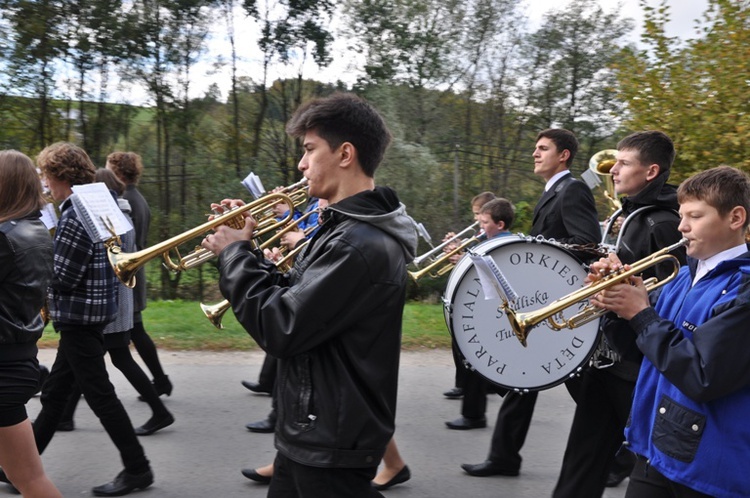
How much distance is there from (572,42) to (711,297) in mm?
10966

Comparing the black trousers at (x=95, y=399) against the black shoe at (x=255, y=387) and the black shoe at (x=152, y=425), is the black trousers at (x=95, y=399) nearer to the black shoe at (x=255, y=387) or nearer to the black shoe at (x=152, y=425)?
the black shoe at (x=152, y=425)

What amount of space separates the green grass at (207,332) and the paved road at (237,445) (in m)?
0.74

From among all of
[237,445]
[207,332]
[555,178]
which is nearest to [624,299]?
[555,178]

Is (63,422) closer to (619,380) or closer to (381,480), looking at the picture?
(381,480)

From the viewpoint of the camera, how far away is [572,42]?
1273cm

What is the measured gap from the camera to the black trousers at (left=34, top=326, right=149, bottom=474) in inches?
164


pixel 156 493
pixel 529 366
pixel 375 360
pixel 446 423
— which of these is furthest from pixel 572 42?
pixel 375 360

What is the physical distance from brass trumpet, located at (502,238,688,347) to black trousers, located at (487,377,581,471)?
1583 mm

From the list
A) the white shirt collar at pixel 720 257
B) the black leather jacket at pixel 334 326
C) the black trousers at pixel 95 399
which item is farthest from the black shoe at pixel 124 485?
the white shirt collar at pixel 720 257

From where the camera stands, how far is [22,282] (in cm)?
323

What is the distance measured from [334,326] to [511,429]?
2550 mm

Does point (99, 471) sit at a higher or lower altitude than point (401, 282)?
lower

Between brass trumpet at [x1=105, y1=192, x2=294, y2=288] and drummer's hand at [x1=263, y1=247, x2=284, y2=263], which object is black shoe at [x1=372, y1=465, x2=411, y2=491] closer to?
drummer's hand at [x1=263, y1=247, x2=284, y2=263]

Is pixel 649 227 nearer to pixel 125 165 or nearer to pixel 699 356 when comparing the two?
pixel 699 356
